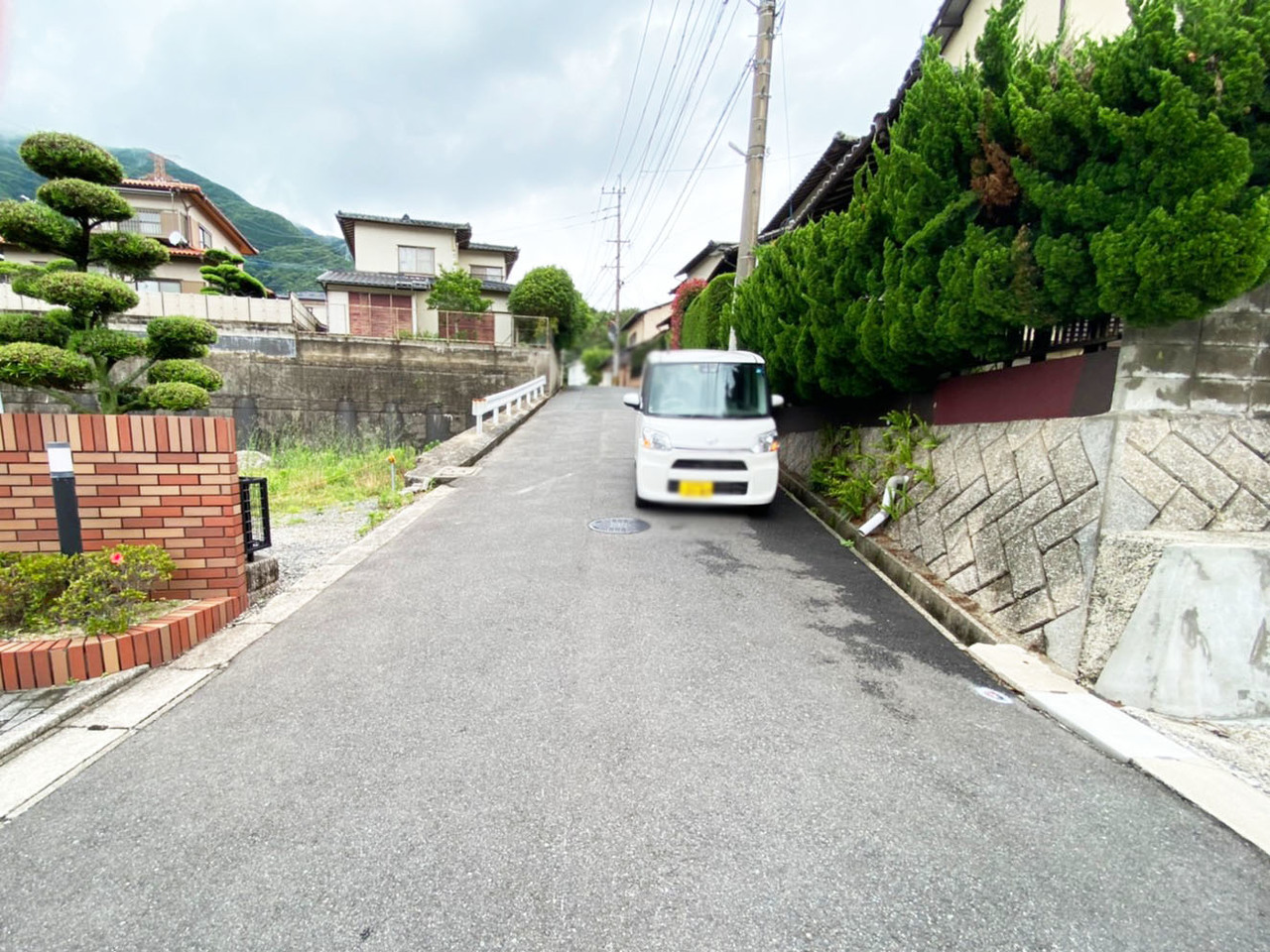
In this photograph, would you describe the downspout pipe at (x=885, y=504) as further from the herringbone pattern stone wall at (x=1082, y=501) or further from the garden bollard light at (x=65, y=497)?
the garden bollard light at (x=65, y=497)

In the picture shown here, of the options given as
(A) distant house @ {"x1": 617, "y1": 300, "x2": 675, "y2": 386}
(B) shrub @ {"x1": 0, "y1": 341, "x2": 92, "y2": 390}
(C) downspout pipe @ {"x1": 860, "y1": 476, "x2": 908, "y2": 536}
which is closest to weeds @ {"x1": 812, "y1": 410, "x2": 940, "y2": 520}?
(C) downspout pipe @ {"x1": 860, "y1": 476, "x2": 908, "y2": 536}

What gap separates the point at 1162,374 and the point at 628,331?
41.6m

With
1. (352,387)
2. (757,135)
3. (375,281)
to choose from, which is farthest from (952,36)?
(375,281)

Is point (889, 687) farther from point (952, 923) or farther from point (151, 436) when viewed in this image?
point (151, 436)

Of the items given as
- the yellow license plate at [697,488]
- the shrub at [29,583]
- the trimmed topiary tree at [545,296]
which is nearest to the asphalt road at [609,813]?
the shrub at [29,583]

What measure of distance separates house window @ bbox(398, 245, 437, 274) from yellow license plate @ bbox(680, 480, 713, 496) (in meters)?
22.2

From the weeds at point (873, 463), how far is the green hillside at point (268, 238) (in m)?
41.9

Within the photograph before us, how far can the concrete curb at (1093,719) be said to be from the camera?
212 centimetres

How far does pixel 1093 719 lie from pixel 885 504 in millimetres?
2693

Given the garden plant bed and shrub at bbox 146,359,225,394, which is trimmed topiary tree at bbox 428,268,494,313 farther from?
the garden plant bed

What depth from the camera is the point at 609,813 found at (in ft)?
6.44

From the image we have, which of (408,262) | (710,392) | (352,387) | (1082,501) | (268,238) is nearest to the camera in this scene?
(1082,501)

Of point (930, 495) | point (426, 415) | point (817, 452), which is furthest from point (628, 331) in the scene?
point (930, 495)

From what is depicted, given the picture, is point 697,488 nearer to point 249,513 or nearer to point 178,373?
point 249,513
